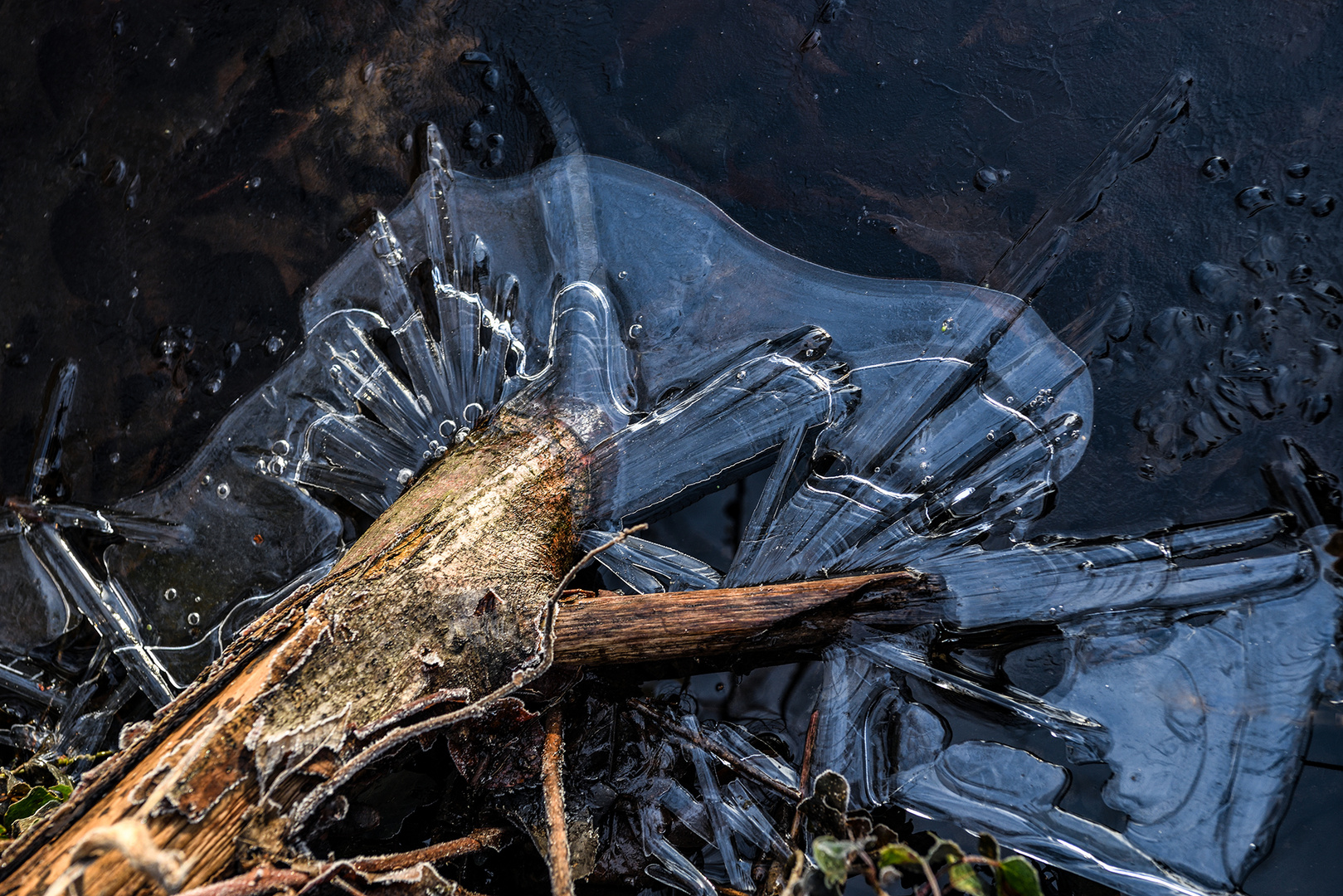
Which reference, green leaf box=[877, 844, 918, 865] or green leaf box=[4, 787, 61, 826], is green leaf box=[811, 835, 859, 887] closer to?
green leaf box=[877, 844, 918, 865]

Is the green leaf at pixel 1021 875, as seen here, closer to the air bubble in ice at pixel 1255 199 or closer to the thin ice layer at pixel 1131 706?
the thin ice layer at pixel 1131 706

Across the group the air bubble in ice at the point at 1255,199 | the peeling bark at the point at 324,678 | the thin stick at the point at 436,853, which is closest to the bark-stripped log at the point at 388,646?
the peeling bark at the point at 324,678

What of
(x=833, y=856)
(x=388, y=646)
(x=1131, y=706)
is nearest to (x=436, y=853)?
(x=388, y=646)

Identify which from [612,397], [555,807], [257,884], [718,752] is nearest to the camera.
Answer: [257,884]

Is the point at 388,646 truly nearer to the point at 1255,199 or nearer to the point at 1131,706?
the point at 1131,706

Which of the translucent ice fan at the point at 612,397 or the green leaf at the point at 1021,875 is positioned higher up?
the translucent ice fan at the point at 612,397

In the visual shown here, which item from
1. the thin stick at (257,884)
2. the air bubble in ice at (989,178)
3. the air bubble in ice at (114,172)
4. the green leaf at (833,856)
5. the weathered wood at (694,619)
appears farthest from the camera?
the air bubble in ice at (114,172)

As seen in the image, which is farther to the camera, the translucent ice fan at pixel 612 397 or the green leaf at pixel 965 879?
the translucent ice fan at pixel 612 397
